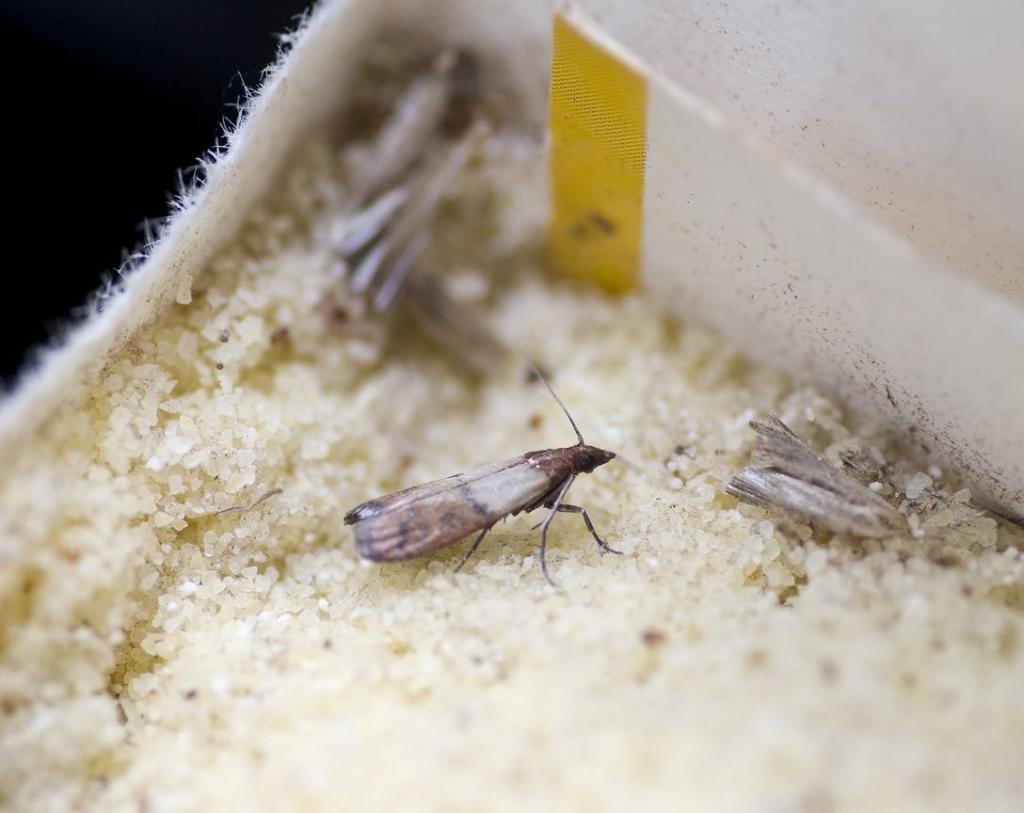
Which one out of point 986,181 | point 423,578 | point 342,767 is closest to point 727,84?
point 986,181

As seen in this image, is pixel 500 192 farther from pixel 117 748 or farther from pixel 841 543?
pixel 117 748

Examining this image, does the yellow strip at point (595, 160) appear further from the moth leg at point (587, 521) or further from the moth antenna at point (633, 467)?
the moth leg at point (587, 521)

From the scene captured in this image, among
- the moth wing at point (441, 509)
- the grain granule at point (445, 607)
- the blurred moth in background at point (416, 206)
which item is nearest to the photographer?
the grain granule at point (445, 607)

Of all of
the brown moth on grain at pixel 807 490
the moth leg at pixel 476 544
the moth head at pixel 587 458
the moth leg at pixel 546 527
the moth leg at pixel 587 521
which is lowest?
the moth leg at pixel 476 544

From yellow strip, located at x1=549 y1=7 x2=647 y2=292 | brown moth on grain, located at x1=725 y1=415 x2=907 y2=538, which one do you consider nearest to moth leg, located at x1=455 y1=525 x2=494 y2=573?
brown moth on grain, located at x1=725 y1=415 x2=907 y2=538

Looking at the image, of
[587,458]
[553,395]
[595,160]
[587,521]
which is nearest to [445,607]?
[587,521]

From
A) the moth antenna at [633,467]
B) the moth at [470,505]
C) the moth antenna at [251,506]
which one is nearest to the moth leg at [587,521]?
the moth at [470,505]
